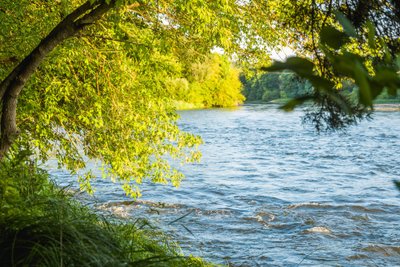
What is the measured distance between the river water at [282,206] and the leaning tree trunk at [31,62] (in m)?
2.15

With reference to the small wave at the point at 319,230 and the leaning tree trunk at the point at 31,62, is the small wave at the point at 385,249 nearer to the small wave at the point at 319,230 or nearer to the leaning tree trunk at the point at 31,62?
the small wave at the point at 319,230

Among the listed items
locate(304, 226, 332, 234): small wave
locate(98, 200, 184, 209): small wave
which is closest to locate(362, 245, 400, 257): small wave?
locate(304, 226, 332, 234): small wave

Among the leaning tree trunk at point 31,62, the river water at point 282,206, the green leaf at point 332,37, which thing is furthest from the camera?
the river water at point 282,206

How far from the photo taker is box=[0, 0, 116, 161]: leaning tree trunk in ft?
19.2

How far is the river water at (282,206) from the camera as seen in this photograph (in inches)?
376

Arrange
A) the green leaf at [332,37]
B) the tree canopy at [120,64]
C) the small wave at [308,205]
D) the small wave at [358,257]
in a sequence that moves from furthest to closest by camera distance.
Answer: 1. the small wave at [308,205]
2. the small wave at [358,257]
3. the tree canopy at [120,64]
4. the green leaf at [332,37]

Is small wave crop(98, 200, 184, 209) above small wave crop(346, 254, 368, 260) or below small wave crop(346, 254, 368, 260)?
above

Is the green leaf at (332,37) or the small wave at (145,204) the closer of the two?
the green leaf at (332,37)

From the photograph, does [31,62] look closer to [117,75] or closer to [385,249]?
[117,75]

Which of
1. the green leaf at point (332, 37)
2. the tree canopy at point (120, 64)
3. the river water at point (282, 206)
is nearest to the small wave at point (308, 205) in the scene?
the river water at point (282, 206)

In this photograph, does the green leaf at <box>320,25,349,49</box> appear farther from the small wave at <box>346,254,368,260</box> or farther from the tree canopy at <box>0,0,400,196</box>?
the small wave at <box>346,254,368,260</box>

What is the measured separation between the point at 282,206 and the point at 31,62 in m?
8.76

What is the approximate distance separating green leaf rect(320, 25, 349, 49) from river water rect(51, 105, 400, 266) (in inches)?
142

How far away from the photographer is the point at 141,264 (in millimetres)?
3549
